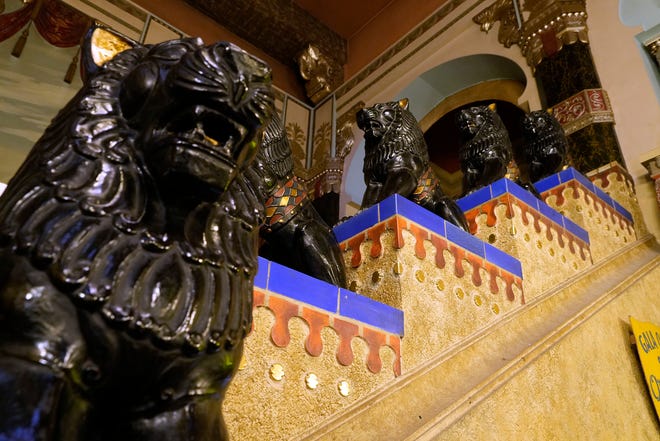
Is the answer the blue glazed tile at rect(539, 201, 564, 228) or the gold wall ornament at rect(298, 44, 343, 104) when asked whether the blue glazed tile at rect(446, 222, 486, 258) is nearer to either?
the blue glazed tile at rect(539, 201, 564, 228)

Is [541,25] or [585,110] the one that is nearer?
[585,110]

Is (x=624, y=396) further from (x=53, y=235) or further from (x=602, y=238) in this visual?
(x=53, y=235)

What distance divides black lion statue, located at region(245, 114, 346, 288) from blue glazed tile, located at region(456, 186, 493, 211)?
0.90 m

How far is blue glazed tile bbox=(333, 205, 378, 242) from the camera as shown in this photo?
1.77 metres

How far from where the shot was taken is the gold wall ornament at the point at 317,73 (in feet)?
Answer: 24.7

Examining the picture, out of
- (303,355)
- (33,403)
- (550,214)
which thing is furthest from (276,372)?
(550,214)

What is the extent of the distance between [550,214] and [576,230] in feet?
1.05

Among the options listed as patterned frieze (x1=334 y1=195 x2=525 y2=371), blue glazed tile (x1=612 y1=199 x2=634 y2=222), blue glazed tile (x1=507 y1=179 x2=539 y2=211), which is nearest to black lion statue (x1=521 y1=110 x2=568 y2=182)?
blue glazed tile (x1=612 y1=199 x2=634 y2=222)

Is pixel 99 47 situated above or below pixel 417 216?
below

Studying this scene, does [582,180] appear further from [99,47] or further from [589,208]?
[99,47]

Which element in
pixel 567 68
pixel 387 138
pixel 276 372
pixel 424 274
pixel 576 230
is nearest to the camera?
pixel 276 372

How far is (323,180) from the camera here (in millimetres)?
6652

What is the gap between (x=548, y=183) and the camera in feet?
10.4

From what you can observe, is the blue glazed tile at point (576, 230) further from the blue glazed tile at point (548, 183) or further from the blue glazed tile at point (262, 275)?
the blue glazed tile at point (262, 275)
